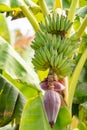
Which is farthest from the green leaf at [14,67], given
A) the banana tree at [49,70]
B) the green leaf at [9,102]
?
the green leaf at [9,102]

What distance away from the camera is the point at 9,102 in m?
1.14

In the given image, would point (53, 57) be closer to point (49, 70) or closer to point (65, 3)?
point (49, 70)

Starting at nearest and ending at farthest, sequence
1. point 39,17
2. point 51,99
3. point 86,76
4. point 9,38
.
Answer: point 51,99, point 9,38, point 86,76, point 39,17

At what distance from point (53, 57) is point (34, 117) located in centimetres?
21

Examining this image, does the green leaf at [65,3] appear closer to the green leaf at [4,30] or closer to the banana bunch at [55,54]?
the green leaf at [4,30]

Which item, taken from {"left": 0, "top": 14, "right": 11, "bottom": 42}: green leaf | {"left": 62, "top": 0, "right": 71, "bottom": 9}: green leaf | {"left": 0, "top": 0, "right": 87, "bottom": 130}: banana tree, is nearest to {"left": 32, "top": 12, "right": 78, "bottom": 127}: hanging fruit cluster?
{"left": 0, "top": 0, "right": 87, "bottom": 130}: banana tree

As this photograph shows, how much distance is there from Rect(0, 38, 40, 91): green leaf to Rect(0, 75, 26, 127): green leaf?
27 cm

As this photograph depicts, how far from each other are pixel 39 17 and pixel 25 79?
0.58 metres

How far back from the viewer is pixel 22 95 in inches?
46.1

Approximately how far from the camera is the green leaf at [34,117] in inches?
34.1

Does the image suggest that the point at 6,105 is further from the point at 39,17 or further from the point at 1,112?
the point at 39,17

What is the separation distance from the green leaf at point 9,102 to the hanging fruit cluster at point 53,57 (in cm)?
33

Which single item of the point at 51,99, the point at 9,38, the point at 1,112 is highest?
the point at 9,38

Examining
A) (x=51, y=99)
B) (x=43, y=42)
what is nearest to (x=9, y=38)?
(x=43, y=42)
